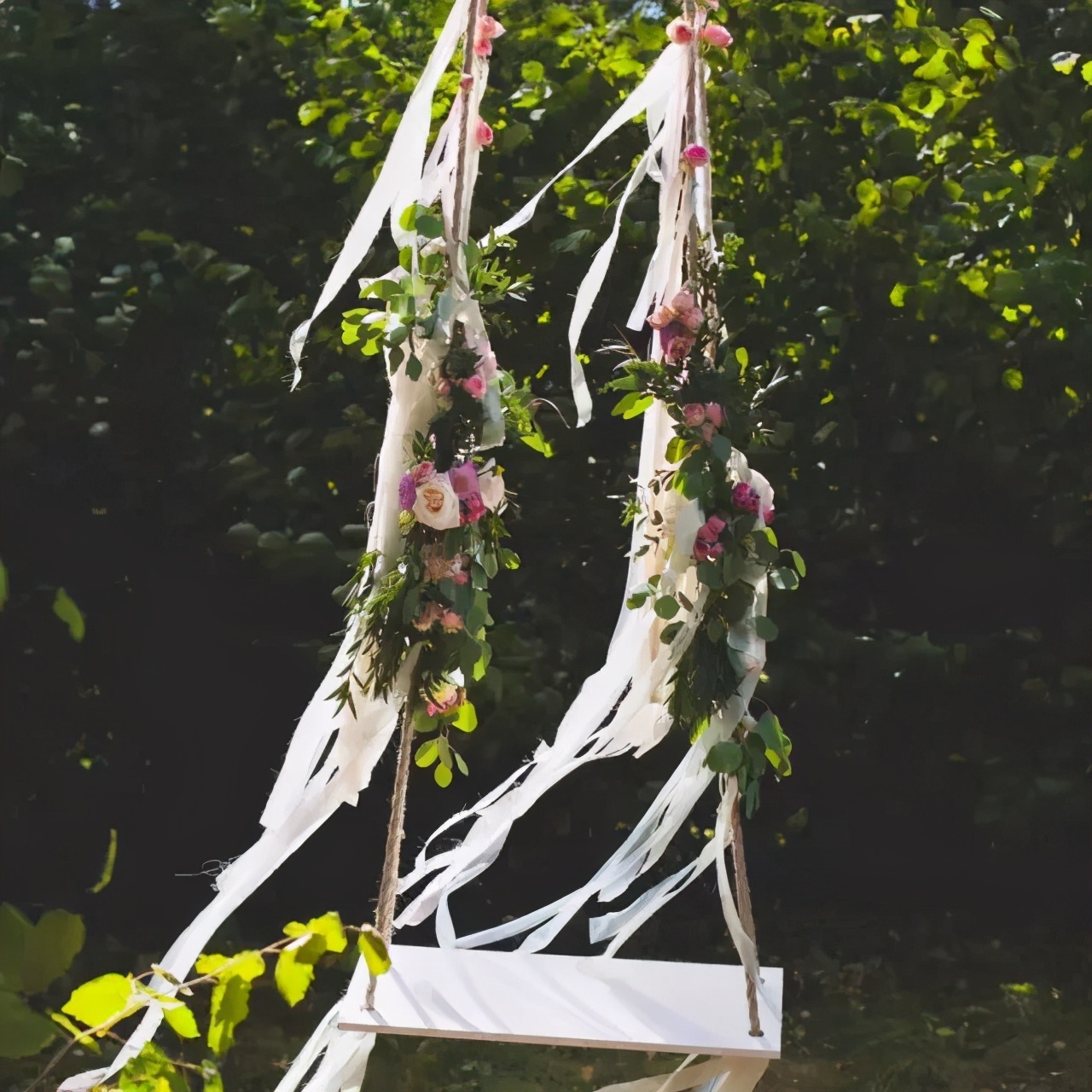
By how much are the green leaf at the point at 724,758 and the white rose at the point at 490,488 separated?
0.38 metres

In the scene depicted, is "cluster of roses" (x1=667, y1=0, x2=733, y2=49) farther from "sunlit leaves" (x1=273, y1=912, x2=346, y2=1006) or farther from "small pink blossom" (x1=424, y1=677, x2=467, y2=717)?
"sunlit leaves" (x1=273, y1=912, x2=346, y2=1006)

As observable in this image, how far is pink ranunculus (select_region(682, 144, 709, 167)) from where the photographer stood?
1631mm

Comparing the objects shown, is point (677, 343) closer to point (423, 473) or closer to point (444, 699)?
point (423, 473)

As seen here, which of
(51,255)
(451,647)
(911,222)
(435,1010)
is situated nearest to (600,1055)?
(435,1010)

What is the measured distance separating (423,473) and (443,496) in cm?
4

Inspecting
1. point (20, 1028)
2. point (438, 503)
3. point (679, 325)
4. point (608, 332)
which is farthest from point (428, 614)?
point (608, 332)

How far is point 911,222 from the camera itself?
9.48 ft

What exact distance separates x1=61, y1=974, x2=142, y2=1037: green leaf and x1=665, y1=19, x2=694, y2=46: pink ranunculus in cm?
125

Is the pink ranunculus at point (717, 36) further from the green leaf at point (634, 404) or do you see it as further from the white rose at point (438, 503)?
the white rose at point (438, 503)

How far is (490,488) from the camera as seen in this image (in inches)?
62.4

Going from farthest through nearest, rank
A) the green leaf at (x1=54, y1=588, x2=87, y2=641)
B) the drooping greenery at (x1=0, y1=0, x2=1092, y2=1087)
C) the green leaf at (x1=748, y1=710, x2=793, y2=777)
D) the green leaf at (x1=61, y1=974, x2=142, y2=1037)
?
the drooping greenery at (x1=0, y1=0, x2=1092, y2=1087), the green leaf at (x1=748, y1=710, x2=793, y2=777), the green leaf at (x1=61, y1=974, x2=142, y2=1037), the green leaf at (x1=54, y1=588, x2=87, y2=641)

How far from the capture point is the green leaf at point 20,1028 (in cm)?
49

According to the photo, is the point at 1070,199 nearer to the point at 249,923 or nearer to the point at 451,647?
the point at 451,647

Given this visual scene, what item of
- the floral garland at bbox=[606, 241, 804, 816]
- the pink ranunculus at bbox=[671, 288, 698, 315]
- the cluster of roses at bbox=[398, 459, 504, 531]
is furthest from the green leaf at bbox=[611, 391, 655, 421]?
the cluster of roses at bbox=[398, 459, 504, 531]
